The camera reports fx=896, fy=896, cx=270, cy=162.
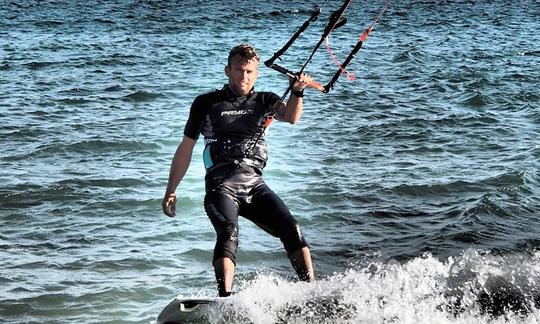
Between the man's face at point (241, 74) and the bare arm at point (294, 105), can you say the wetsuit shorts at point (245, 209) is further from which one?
the man's face at point (241, 74)

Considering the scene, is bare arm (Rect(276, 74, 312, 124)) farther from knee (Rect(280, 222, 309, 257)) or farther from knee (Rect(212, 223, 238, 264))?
knee (Rect(212, 223, 238, 264))

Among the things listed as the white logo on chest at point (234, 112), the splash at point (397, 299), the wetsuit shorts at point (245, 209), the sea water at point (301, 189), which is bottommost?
the sea water at point (301, 189)

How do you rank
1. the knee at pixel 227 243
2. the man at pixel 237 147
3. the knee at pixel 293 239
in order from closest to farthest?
the knee at pixel 227 243
the knee at pixel 293 239
the man at pixel 237 147

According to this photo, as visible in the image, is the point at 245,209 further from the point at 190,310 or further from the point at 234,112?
the point at 190,310

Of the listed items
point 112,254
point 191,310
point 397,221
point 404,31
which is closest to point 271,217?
point 191,310

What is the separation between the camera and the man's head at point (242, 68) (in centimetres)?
760

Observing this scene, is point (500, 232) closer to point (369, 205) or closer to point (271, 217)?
point (369, 205)

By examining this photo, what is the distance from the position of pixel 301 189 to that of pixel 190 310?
6453 millimetres

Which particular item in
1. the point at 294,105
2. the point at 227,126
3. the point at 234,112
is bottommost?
the point at 227,126

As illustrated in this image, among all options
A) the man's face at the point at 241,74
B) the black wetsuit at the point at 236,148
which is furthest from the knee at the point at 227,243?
the man's face at the point at 241,74

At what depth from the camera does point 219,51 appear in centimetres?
2866

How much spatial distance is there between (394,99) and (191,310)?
14.6 meters

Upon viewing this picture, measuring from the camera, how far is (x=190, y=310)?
271 inches

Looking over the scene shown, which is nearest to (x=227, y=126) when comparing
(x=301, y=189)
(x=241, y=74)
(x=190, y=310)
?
(x=241, y=74)
